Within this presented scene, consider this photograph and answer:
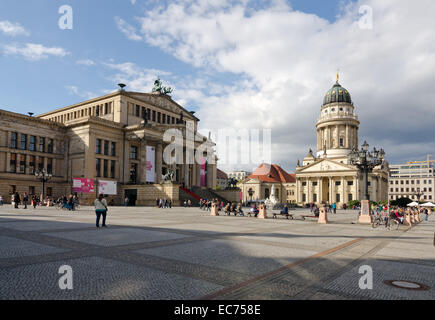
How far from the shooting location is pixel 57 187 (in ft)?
173

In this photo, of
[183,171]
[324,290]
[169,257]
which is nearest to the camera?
[324,290]

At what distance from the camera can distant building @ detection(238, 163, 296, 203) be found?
389 ft

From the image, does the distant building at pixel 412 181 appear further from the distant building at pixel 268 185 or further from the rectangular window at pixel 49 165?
the rectangular window at pixel 49 165

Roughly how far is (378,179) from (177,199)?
8676 cm

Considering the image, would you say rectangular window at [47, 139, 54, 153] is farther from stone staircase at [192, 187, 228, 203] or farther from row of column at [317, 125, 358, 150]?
row of column at [317, 125, 358, 150]

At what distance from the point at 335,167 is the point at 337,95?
98.7 feet

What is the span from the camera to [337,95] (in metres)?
118

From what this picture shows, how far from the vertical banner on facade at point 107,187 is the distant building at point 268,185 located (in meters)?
66.4

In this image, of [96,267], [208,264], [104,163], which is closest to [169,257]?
[208,264]

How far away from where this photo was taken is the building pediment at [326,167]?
10224 cm

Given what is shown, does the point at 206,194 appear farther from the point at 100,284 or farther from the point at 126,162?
the point at 100,284

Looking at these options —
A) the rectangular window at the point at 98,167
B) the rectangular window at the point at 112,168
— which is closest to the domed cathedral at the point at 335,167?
the rectangular window at the point at 112,168

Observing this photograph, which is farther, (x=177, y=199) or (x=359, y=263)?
(x=177, y=199)
